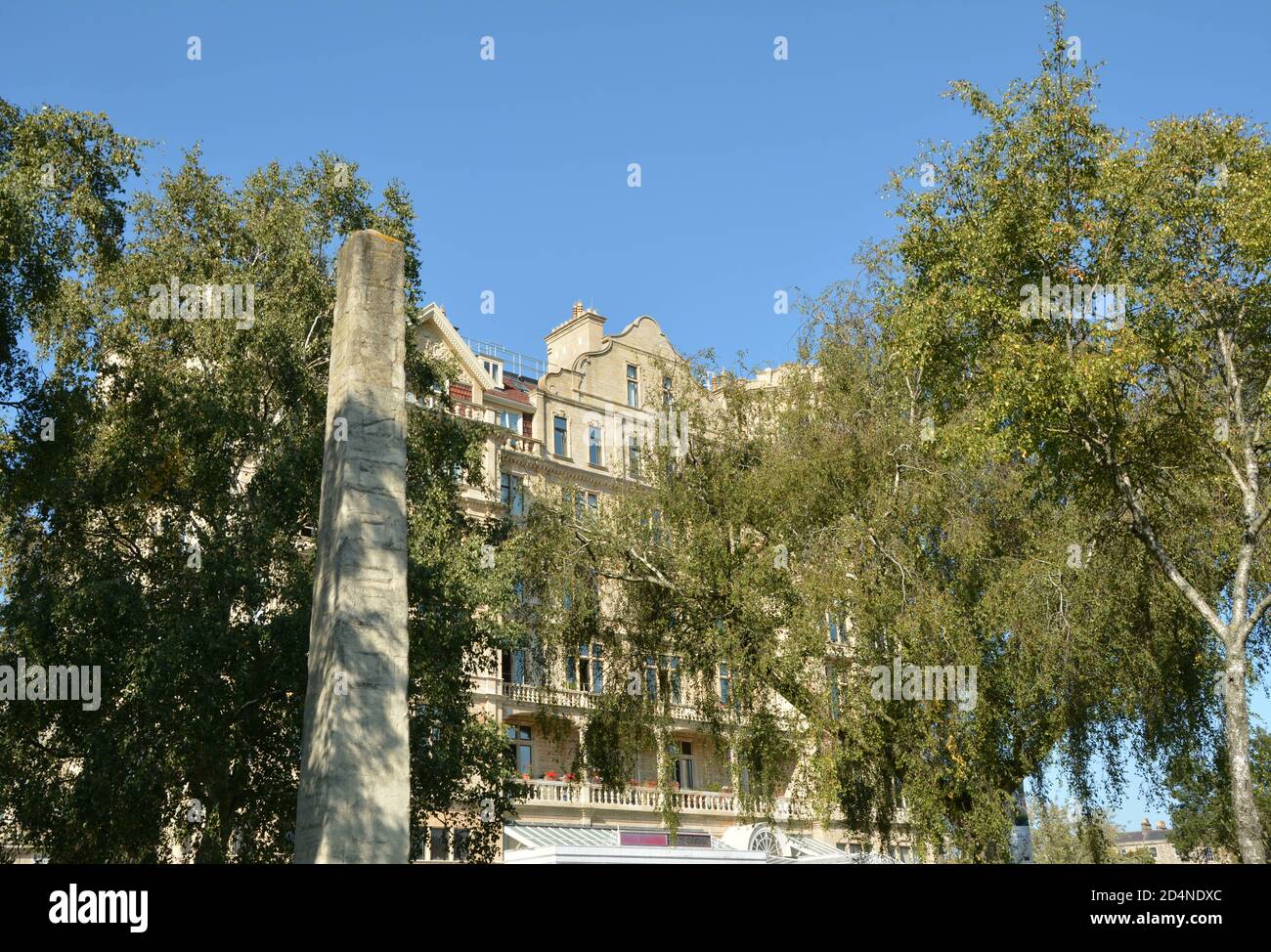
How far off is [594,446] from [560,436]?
75.1 inches

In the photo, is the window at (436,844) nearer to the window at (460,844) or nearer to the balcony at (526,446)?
the window at (460,844)

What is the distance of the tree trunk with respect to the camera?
60.3 ft

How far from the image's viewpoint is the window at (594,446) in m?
51.9

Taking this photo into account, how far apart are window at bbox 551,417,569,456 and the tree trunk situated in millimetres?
33626

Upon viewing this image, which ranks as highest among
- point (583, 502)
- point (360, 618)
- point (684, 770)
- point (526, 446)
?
point (526, 446)

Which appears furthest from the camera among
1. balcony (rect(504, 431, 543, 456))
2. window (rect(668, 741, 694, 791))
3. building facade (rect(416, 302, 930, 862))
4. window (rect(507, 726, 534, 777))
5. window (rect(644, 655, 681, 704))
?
window (rect(668, 741, 694, 791))

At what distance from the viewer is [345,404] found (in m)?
13.7

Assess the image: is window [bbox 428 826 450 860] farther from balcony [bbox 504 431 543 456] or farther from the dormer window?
the dormer window

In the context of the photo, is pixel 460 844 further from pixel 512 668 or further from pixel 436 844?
pixel 512 668

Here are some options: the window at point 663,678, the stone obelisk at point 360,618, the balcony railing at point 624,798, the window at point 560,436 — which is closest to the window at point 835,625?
the window at point 663,678

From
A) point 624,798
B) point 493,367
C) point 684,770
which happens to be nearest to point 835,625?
point 624,798

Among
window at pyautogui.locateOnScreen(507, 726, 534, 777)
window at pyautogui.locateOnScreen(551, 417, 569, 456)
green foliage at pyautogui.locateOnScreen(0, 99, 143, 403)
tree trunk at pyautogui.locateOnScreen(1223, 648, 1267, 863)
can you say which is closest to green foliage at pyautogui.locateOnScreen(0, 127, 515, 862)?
green foliage at pyautogui.locateOnScreen(0, 99, 143, 403)

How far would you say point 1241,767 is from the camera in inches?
748

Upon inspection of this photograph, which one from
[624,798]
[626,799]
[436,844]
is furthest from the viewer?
[626,799]
